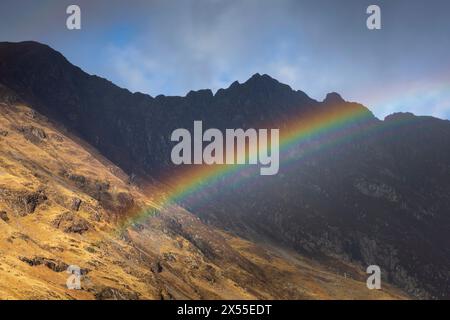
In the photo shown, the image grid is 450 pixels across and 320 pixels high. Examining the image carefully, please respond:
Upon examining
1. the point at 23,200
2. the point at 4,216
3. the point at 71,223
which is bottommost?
the point at 71,223

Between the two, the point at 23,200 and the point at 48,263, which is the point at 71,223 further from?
the point at 48,263

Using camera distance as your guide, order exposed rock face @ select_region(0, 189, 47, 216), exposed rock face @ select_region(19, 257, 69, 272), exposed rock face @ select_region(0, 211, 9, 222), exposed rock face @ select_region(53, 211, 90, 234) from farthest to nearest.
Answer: exposed rock face @ select_region(53, 211, 90, 234) < exposed rock face @ select_region(0, 189, 47, 216) < exposed rock face @ select_region(0, 211, 9, 222) < exposed rock face @ select_region(19, 257, 69, 272)

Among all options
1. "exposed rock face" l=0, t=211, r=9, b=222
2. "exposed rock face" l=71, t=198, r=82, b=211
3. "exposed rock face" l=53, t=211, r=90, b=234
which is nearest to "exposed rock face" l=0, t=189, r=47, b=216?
"exposed rock face" l=0, t=211, r=9, b=222

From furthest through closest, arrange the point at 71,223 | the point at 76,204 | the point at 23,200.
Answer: the point at 76,204 < the point at 71,223 < the point at 23,200

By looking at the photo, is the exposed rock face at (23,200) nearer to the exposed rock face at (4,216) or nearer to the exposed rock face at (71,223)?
the exposed rock face at (4,216)

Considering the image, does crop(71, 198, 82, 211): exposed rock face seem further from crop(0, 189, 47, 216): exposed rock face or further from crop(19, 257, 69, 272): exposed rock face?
crop(19, 257, 69, 272): exposed rock face

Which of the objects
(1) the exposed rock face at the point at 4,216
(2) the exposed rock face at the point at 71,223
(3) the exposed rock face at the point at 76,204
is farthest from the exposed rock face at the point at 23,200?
(3) the exposed rock face at the point at 76,204

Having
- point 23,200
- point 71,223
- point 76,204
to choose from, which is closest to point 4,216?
point 23,200
